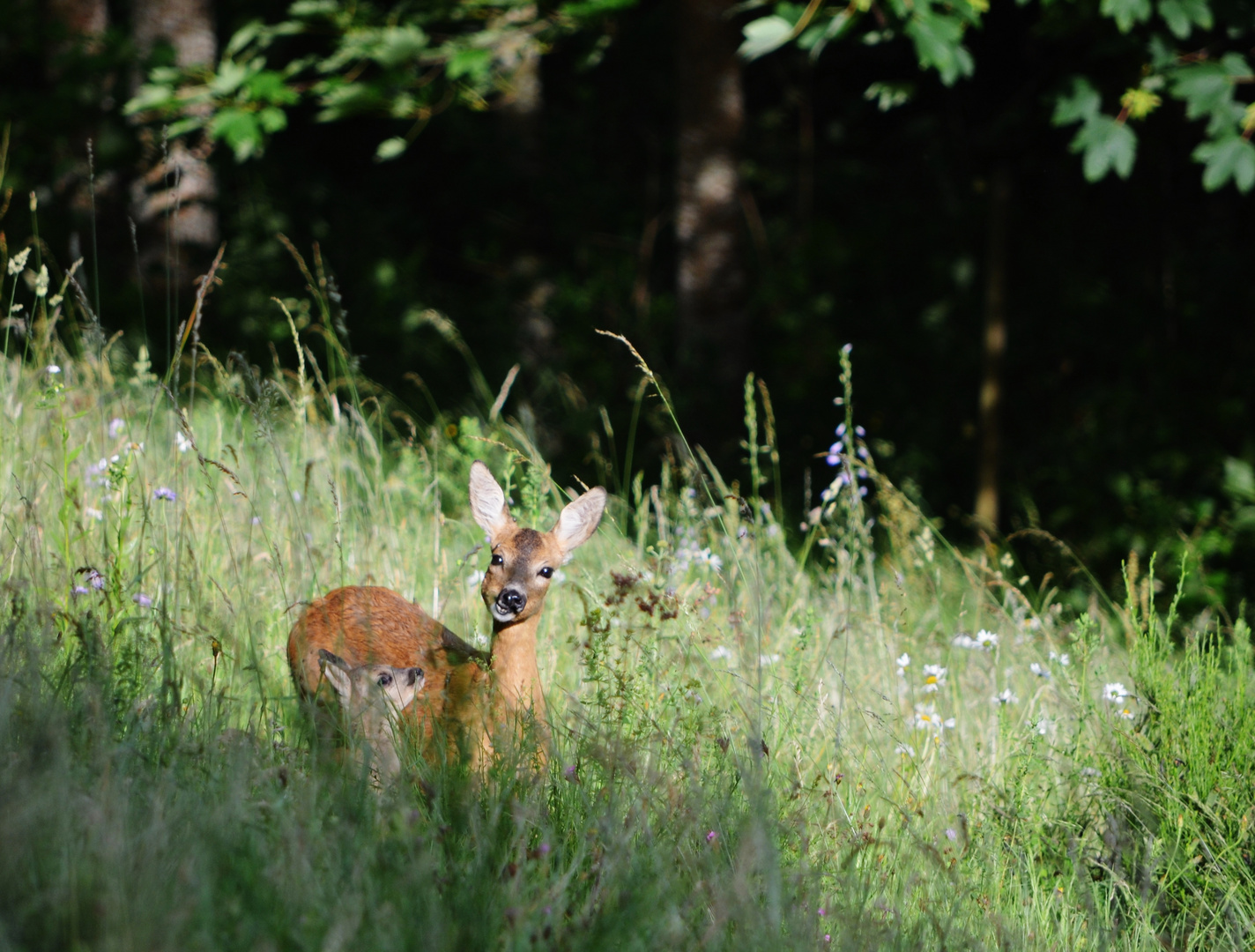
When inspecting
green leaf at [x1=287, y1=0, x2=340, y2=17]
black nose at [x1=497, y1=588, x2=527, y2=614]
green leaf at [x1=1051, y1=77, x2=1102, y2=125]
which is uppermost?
green leaf at [x1=287, y1=0, x2=340, y2=17]

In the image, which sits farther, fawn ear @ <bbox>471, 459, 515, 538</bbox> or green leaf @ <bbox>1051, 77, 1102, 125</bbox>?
green leaf @ <bbox>1051, 77, 1102, 125</bbox>

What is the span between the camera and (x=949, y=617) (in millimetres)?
4059

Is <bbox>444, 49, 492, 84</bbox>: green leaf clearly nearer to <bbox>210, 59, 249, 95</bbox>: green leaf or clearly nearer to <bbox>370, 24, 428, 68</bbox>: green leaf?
<bbox>370, 24, 428, 68</bbox>: green leaf

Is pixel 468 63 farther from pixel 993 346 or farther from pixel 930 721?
pixel 930 721

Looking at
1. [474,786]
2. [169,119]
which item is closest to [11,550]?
[474,786]

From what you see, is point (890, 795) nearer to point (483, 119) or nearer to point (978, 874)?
point (978, 874)

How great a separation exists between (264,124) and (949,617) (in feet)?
11.7

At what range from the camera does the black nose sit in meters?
2.73

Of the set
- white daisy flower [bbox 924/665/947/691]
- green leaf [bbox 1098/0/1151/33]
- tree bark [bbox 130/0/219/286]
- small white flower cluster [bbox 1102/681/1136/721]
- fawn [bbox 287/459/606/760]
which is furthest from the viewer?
tree bark [bbox 130/0/219/286]

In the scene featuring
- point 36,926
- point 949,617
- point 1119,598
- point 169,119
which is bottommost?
point 1119,598

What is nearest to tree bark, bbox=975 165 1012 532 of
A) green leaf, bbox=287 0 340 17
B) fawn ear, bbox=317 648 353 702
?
green leaf, bbox=287 0 340 17

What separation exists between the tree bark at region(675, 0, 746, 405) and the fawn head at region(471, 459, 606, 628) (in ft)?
15.4

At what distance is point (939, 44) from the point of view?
438 cm

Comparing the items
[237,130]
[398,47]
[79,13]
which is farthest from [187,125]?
[79,13]
